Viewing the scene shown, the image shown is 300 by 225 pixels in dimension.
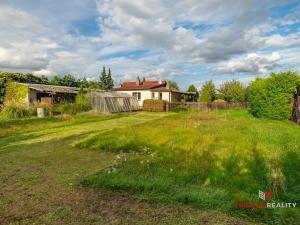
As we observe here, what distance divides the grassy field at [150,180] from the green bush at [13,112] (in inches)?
435

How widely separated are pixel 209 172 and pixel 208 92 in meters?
40.2

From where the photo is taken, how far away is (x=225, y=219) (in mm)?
3781

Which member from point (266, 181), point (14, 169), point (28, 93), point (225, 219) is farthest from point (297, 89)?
point (28, 93)

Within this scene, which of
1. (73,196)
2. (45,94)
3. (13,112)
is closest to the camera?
(73,196)

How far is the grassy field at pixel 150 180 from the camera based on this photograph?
3.97 metres

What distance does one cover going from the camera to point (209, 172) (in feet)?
19.2

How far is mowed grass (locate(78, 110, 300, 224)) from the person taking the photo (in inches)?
177

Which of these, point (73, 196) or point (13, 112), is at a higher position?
point (13, 112)

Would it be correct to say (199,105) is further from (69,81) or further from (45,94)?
(69,81)

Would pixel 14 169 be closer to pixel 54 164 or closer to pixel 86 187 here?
pixel 54 164

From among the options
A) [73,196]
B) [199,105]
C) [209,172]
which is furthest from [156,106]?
[73,196]

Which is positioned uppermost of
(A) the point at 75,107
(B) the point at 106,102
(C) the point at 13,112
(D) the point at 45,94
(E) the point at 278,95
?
(D) the point at 45,94

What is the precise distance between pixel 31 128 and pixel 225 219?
14.2 m

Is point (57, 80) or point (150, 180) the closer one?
point (150, 180)
